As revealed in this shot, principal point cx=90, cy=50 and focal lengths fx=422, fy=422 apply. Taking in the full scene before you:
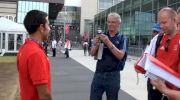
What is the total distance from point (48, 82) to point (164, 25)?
1.26 meters

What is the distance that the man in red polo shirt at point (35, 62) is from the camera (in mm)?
3527

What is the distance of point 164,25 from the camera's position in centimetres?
404

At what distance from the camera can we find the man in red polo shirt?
139 inches

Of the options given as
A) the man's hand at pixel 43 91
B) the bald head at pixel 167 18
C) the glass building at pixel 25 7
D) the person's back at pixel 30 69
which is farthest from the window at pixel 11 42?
the man's hand at pixel 43 91

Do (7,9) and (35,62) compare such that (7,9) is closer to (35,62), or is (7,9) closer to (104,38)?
(104,38)

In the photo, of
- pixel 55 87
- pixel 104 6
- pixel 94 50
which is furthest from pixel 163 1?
pixel 104 6

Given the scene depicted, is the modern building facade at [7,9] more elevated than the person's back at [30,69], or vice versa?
the modern building facade at [7,9]

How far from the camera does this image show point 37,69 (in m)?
3.52

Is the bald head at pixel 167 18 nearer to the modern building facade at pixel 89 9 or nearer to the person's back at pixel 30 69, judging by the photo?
the person's back at pixel 30 69

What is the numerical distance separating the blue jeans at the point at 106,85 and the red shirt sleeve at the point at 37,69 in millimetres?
2017

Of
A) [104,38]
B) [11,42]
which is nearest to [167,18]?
[104,38]

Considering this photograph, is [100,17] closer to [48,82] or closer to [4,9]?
[4,9]

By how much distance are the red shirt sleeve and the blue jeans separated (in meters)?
2.02

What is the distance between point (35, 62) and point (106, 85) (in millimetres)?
2110
